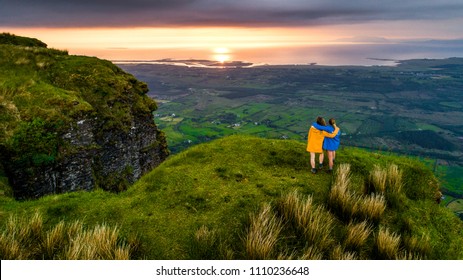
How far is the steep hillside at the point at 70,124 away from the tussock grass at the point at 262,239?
35.2ft

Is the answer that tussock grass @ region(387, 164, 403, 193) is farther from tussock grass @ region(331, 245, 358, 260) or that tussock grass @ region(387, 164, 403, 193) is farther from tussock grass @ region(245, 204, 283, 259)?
Answer: tussock grass @ region(245, 204, 283, 259)

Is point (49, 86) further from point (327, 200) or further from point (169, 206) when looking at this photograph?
point (327, 200)

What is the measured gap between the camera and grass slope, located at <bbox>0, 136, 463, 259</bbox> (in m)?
6.68

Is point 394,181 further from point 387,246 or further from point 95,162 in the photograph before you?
point 95,162

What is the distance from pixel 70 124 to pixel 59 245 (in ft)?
30.2

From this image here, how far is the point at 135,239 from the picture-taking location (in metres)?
6.59

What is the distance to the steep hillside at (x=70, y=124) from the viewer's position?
40.5ft

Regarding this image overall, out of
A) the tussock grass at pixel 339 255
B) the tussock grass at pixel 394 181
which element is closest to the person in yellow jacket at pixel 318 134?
the tussock grass at pixel 394 181

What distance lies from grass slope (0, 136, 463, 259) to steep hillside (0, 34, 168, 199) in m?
3.46

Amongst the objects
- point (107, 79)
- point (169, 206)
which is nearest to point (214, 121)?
point (107, 79)

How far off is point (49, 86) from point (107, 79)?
3.47m

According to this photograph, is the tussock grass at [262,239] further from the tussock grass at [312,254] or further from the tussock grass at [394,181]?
the tussock grass at [394,181]

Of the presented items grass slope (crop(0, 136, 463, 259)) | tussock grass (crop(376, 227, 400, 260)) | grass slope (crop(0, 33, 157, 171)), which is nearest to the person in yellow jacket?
grass slope (crop(0, 136, 463, 259))

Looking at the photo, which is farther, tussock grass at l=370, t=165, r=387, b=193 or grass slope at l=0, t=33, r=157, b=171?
grass slope at l=0, t=33, r=157, b=171
